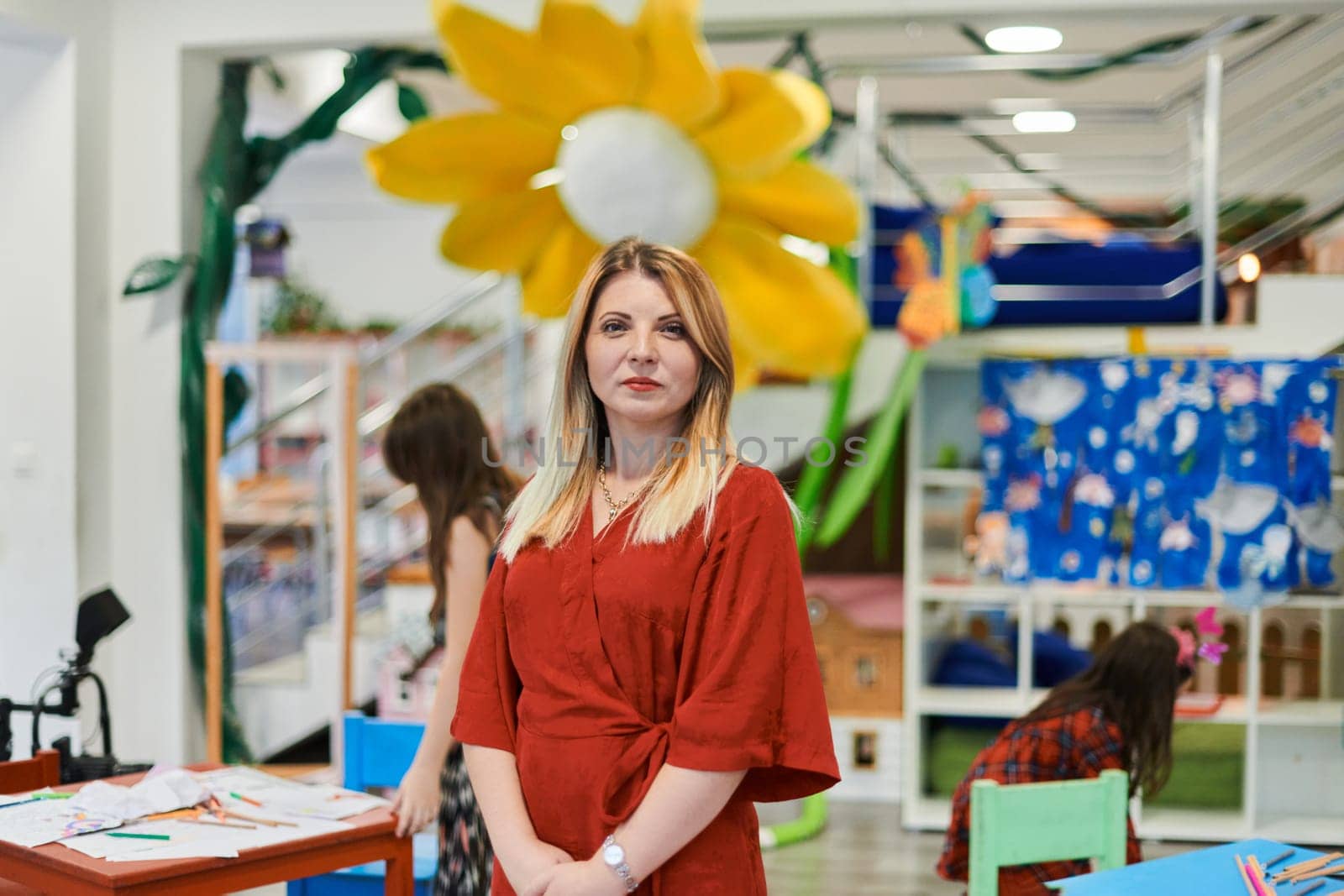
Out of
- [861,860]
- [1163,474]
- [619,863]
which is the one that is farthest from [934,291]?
[619,863]

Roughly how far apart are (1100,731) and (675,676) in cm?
149

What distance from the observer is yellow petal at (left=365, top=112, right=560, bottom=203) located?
407cm

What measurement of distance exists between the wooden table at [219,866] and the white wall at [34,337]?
2.33 m

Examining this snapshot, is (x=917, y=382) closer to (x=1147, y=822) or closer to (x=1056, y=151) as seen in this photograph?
(x=1147, y=822)

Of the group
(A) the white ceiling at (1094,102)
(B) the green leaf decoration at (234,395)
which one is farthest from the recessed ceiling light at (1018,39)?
(B) the green leaf decoration at (234,395)

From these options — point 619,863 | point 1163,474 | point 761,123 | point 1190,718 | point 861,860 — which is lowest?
point 861,860

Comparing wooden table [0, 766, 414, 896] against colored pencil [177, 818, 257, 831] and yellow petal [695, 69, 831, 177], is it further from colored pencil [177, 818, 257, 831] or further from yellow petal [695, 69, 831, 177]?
yellow petal [695, 69, 831, 177]

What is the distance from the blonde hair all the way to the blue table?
34.8 inches

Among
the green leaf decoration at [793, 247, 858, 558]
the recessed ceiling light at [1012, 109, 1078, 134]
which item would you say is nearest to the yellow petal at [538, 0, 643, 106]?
the green leaf decoration at [793, 247, 858, 558]

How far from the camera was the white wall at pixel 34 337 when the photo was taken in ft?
14.1

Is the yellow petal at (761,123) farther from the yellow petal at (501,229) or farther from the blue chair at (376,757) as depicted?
the blue chair at (376,757)

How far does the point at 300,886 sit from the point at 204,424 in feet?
7.29

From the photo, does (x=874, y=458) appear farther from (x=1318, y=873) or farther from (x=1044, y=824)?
(x=1318, y=873)

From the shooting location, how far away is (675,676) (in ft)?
5.25
